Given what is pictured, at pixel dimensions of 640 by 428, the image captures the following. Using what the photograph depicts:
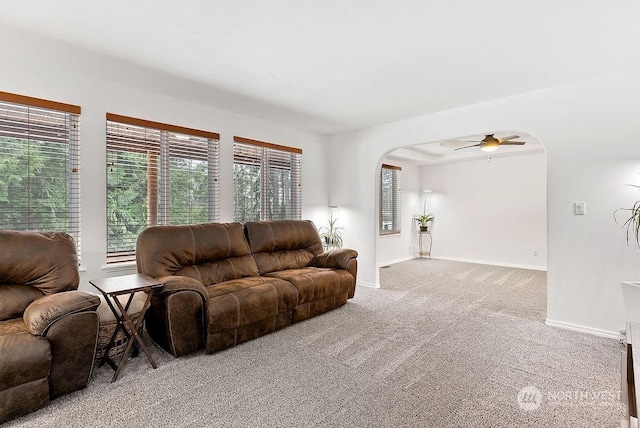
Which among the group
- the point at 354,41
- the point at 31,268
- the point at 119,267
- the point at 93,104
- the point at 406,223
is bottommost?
the point at 119,267

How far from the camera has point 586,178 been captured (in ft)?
10.4

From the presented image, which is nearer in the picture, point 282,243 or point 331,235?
point 282,243

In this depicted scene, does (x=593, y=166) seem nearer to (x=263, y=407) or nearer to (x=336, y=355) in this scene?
(x=336, y=355)

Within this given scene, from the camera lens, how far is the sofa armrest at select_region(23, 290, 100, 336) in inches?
76.1

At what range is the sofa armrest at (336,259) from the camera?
4035 mm

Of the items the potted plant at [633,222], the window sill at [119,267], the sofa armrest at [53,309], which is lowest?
the sofa armrest at [53,309]

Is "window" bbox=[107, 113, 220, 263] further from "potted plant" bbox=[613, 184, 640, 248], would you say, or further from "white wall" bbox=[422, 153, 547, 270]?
"white wall" bbox=[422, 153, 547, 270]

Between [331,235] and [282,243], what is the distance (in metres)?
1.27

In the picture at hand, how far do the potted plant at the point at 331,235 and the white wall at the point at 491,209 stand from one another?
12.1 feet

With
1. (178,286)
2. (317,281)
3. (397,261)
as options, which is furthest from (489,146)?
(178,286)

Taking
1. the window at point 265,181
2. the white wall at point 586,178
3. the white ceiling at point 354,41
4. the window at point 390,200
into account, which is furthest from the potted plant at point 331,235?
the white wall at point 586,178

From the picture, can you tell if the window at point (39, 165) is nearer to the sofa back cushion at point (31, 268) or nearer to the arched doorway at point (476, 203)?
the sofa back cushion at point (31, 268)

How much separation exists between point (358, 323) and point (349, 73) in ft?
8.34

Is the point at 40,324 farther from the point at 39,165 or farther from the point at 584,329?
the point at 584,329
